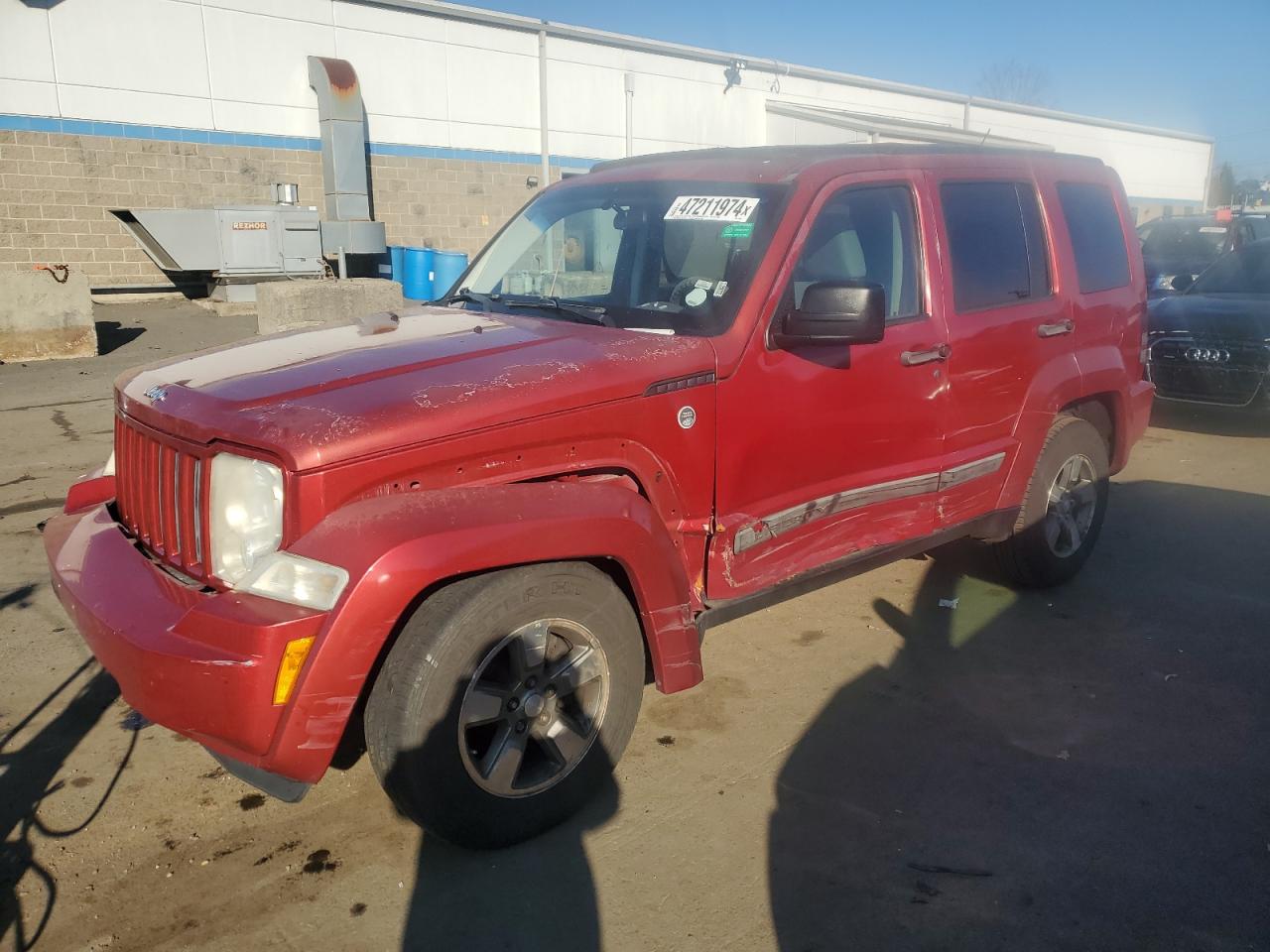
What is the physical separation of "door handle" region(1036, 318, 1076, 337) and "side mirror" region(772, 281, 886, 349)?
1497mm

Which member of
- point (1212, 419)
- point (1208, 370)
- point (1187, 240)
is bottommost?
point (1212, 419)

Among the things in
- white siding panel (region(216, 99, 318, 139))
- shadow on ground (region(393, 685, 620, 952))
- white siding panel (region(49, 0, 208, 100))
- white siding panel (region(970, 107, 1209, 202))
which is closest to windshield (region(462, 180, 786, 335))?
shadow on ground (region(393, 685, 620, 952))

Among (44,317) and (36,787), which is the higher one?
(44,317)

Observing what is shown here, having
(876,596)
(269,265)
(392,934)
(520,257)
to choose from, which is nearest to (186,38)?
(269,265)

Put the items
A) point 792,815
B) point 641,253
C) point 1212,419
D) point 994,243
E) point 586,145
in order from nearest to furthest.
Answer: point 792,815 → point 641,253 → point 994,243 → point 1212,419 → point 586,145

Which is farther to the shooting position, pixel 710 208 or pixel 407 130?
pixel 407 130

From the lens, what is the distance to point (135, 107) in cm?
1591

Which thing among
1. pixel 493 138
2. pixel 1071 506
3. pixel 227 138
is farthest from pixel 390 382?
pixel 493 138

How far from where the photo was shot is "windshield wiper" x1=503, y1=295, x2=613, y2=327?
139 inches

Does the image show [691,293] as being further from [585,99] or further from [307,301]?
[585,99]

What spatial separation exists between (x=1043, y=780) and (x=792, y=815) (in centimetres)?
92

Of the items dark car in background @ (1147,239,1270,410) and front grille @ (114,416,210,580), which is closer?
front grille @ (114,416,210,580)

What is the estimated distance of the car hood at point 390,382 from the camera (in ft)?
8.41

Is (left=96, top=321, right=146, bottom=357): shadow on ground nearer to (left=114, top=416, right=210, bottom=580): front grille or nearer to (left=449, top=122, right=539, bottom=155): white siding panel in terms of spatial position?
(left=449, top=122, right=539, bottom=155): white siding panel
